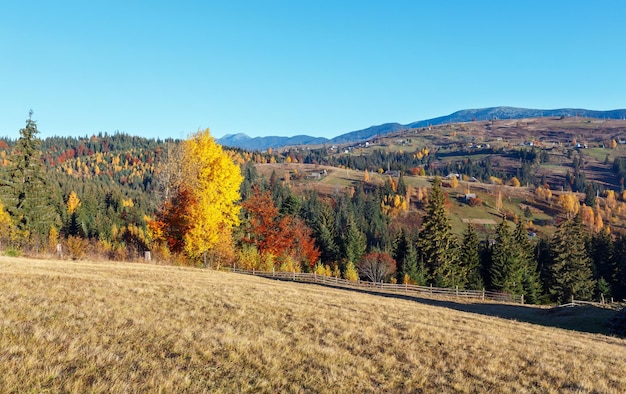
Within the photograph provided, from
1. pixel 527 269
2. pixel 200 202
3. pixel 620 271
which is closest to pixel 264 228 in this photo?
pixel 200 202

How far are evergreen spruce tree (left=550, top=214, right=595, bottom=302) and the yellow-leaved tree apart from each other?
51.7 m

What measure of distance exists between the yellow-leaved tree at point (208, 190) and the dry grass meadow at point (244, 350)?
16900 millimetres

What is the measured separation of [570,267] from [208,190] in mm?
56141

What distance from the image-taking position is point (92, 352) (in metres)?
8.18

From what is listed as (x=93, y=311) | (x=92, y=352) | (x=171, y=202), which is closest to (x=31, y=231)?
(x=171, y=202)

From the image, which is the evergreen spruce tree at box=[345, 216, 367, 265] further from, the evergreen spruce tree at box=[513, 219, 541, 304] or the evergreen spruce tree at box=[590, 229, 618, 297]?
the evergreen spruce tree at box=[590, 229, 618, 297]

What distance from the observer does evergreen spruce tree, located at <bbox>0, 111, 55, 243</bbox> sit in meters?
46.9

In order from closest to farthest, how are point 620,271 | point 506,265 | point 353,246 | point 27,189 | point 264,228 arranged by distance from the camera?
1. point 27,189
2. point 264,228
3. point 506,265
4. point 620,271
5. point 353,246

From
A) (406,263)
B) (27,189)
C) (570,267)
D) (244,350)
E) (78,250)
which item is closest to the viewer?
(244,350)

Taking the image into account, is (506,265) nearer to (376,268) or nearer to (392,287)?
(392,287)

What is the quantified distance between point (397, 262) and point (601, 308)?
159 ft

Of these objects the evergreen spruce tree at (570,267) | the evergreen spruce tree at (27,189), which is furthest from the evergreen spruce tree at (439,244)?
the evergreen spruce tree at (27,189)

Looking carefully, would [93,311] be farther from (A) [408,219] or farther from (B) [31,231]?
(A) [408,219]

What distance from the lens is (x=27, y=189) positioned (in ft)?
158
